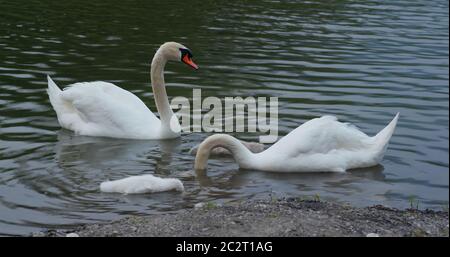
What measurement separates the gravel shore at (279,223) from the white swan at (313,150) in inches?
88.0

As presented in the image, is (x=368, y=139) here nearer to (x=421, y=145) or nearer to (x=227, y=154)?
(x=421, y=145)

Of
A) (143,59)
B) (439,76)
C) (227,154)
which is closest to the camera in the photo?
(227,154)

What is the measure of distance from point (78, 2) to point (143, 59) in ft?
26.3

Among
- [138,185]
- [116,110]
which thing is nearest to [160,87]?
[116,110]

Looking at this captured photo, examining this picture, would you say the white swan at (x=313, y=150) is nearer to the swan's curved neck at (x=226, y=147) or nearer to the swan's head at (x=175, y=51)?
the swan's curved neck at (x=226, y=147)

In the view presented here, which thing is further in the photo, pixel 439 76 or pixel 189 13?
pixel 189 13

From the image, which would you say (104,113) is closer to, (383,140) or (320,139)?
(320,139)

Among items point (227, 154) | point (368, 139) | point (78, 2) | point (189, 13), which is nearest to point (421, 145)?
point (368, 139)

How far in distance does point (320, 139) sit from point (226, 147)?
1106 millimetres

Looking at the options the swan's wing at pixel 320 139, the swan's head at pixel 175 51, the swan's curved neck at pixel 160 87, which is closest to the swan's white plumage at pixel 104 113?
the swan's curved neck at pixel 160 87

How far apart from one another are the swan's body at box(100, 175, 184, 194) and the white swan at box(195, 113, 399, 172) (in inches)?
40.7

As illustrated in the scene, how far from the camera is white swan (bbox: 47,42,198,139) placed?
1233 cm

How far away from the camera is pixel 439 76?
53.0ft

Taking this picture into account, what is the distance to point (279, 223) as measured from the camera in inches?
293
